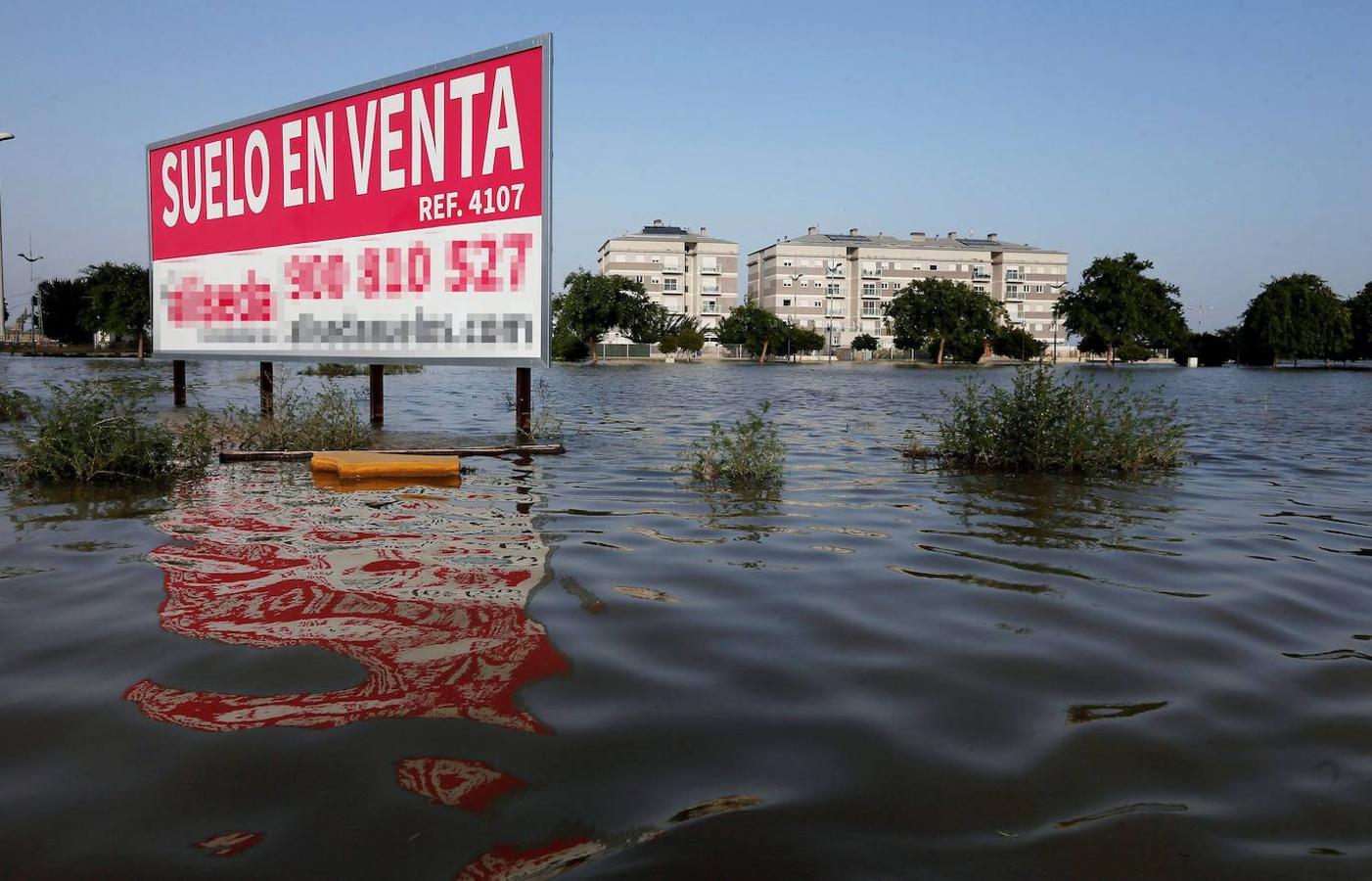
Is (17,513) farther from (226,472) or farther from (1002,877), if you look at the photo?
(1002,877)

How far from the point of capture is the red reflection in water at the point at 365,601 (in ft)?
11.1

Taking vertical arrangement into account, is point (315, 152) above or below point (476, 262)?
above

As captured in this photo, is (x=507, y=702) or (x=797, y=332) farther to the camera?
(x=797, y=332)

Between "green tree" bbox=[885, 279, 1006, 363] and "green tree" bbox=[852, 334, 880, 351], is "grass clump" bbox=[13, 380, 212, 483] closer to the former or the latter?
"green tree" bbox=[885, 279, 1006, 363]

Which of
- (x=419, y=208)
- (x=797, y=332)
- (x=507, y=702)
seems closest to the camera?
(x=507, y=702)

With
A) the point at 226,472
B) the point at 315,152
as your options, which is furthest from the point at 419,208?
the point at 226,472

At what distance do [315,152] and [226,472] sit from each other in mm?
5074

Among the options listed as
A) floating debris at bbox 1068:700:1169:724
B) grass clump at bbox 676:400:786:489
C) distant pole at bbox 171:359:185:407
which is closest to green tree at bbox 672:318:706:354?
distant pole at bbox 171:359:185:407

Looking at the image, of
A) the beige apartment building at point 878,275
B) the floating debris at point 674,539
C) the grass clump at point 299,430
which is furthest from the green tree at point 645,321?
the floating debris at point 674,539

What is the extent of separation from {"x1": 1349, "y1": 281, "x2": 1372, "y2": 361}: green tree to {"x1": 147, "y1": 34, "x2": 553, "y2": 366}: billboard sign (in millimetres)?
120034

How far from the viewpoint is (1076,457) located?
1020 centimetres

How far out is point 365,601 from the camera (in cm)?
471

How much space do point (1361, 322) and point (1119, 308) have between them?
32159 millimetres

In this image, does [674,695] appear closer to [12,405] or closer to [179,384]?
[12,405]
